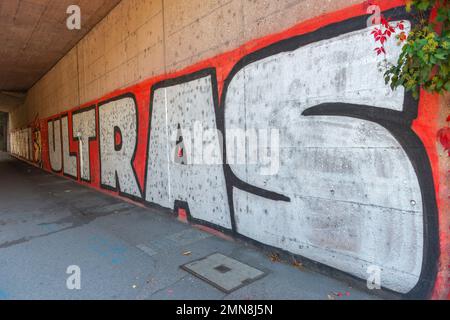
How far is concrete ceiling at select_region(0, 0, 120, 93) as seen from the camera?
25.7ft

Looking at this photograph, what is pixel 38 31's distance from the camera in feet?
31.7

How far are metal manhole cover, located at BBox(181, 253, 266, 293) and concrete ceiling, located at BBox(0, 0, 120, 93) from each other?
23.8ft

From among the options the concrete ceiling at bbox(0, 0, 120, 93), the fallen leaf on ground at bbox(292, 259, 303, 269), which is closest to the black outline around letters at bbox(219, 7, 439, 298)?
the fallen leaf on ground at bbox(292, 259, 303, 269)

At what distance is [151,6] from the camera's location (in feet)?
20.5

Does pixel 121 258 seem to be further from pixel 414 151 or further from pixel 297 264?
pixel 414 151

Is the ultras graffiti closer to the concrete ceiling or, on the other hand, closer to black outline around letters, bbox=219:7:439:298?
black outline around letters, bbox=219:7:439:298

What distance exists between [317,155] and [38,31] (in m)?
10.6

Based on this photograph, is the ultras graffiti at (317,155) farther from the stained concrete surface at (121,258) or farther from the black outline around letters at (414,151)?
the stained concrete surface at (121,258)

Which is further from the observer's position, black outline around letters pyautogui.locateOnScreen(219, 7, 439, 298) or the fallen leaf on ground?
the fallen leaf on ground

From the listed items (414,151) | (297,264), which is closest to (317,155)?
(414,151)

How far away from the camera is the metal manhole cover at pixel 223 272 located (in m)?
3.25

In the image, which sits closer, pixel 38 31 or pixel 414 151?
pixel 414 151

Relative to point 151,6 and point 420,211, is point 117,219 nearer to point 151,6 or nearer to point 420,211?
point 151,6

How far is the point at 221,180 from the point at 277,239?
1.33 metres
